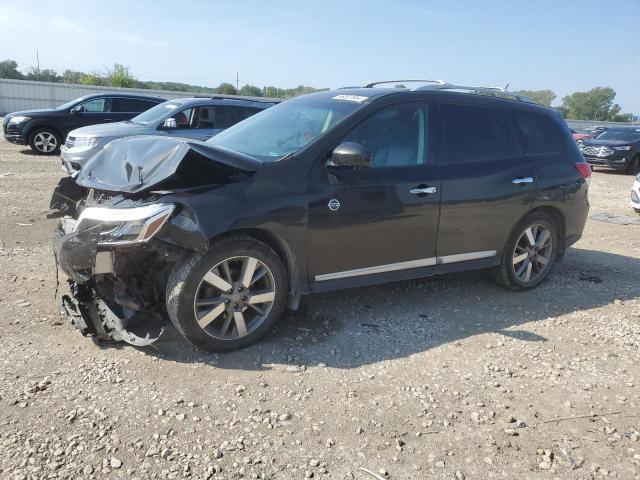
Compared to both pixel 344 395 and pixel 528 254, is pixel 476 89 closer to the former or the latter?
pixel 528 254

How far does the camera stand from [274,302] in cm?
378

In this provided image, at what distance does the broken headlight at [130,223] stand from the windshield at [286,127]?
0.94 metres

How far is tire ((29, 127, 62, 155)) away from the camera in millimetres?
13680

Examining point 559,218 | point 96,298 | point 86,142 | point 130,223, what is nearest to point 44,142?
point 86,142

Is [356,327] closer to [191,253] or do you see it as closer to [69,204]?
[191,253]

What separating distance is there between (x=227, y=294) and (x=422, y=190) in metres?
1.80

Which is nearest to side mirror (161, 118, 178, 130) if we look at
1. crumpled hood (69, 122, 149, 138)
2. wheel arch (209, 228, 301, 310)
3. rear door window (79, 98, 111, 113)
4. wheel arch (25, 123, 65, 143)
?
crumpled hood (69, 122, 149, 138)

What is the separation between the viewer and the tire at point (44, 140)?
44.9 ft

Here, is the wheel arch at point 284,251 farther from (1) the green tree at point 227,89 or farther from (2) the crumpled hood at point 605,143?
(1) the green tree at point 227,89

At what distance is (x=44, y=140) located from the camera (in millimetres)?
13805

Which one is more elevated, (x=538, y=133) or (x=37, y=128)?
(x=538, y=133)

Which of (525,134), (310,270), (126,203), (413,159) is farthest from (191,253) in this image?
(525,134)

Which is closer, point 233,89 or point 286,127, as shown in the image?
point 286,127

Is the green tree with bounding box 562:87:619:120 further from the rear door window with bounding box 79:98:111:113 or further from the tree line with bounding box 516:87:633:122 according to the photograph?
the rear door window with bounding box 79:98:111:113
